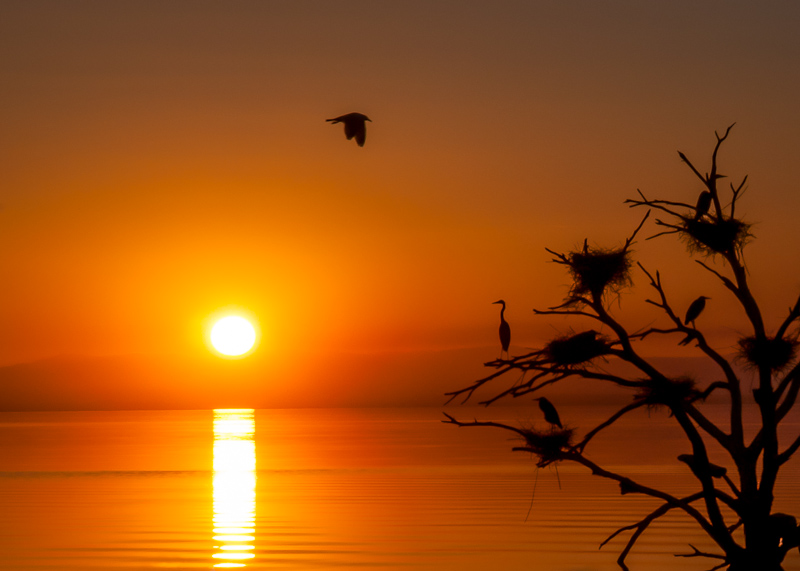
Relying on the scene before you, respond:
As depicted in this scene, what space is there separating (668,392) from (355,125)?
3.58 m

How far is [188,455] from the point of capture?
42.6 m

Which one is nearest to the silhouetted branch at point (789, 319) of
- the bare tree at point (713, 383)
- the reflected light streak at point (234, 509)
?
the bare tree at point (713, 383)

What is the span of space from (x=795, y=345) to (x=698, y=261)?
3.16ft

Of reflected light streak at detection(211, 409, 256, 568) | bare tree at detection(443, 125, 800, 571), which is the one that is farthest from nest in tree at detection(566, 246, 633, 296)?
reflected light streak at detection(211, 409, 256, 568)

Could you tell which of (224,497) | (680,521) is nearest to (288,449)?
(224,497)

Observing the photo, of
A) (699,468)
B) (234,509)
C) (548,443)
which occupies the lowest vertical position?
(699,468)

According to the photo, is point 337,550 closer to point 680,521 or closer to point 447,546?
point 447,546

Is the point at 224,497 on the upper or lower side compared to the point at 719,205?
upper

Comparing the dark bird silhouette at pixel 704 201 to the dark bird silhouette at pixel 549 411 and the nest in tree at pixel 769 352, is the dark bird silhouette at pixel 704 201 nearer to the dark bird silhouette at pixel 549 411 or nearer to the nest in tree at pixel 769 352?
the nest in tree at pixel 769 352

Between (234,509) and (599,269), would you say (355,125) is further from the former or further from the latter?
(234,509)

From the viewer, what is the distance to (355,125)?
909 centimetres

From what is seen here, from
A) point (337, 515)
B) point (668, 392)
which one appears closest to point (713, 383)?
point (668, 392)

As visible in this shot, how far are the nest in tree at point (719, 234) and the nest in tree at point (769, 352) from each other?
2.31 feet

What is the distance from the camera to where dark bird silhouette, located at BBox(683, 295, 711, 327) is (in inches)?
316
